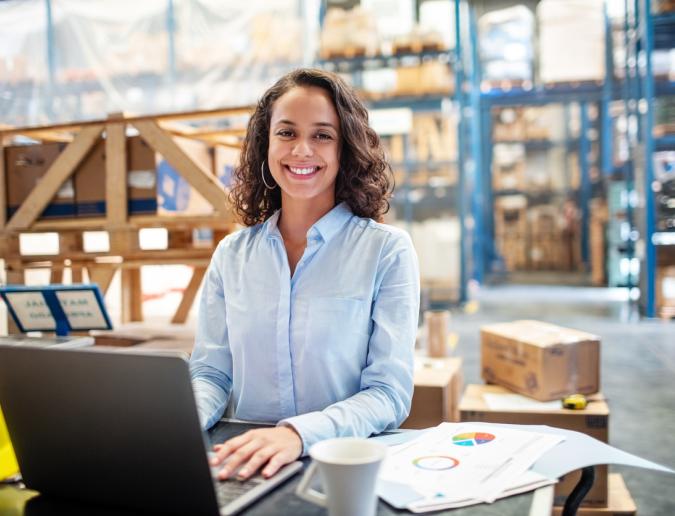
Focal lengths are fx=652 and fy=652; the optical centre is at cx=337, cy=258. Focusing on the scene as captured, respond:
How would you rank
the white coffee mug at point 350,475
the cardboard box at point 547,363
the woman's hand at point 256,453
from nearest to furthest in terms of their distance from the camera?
1. the white coffee mug at point 350,475
2. the woman's hand at point 256,453
3. the cardboard box at point 547,363

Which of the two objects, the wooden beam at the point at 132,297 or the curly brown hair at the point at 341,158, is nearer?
the curly brown hair at the point at 341,158

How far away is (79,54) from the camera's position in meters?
6.91

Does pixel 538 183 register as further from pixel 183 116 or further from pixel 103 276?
pixel 103 276

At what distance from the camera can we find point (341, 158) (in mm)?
1766

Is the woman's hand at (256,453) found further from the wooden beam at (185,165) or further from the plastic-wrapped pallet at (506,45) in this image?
the plastic-wrapped pallet at (506,45)

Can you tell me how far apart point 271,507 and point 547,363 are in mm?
2274

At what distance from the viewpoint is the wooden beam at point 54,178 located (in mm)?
3512

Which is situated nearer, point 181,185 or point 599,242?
point 181,185

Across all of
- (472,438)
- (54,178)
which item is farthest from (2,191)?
(472,438)

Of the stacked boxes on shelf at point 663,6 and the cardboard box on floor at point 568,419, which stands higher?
the stacked boxes on shelf at point 663,6

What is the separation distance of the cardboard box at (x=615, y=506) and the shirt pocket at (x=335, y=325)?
1.33 m

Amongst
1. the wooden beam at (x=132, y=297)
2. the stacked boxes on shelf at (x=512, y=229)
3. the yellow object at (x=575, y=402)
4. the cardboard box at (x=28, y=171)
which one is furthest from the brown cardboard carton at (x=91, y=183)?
the stacked boxes on shelf at (x=512, y=229)

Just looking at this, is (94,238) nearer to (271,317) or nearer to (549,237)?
(271,317)

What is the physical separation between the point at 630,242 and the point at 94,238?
6.73 meters
